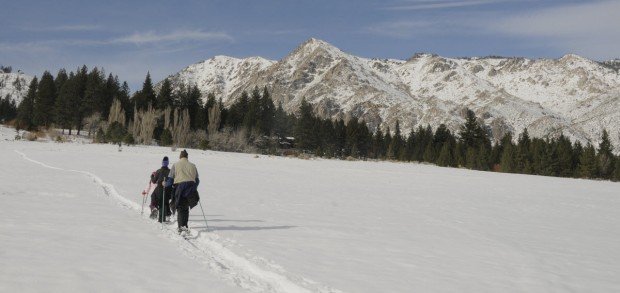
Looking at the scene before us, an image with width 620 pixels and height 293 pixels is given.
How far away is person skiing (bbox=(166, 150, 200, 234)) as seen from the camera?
37.9 ft

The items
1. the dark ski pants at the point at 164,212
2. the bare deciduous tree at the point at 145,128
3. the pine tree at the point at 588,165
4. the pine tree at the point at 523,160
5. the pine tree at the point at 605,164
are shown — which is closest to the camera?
the dark ski pants at the point at 164,212

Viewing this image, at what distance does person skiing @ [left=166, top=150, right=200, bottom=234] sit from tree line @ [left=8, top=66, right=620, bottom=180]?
5103 cm

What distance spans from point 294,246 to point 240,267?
7.36 feet

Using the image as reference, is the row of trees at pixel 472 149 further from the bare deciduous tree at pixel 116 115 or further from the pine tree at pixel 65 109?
the pine tree at pixel 65 109

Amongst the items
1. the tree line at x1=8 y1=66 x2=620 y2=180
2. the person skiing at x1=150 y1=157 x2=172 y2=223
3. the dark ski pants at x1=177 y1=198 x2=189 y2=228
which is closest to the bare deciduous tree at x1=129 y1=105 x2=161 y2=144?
the tree line at x1=8 y1=66 x2=620 y2=180

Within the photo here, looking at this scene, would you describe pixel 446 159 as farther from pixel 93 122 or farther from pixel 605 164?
pixel 93 122

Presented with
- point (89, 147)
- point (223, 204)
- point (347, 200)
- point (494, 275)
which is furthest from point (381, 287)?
point (89, 147)

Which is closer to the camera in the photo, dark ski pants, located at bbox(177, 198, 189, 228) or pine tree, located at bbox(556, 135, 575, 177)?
dark ski pants, located at bbox(177, 198, 189, 228)

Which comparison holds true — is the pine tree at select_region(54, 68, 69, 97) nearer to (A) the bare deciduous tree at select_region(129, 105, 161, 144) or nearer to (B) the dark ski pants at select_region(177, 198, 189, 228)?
(A) the bare deciduous tree at select_region(129, 105, 161, 144)

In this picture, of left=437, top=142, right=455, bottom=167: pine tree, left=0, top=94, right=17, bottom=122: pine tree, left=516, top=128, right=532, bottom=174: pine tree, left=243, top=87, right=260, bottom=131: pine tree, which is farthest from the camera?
left=0, top=94, right=17, bottom=122: pine tree

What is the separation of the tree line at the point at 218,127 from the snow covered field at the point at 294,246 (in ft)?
158

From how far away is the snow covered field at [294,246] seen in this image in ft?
23.4

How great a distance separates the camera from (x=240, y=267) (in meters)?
8.30

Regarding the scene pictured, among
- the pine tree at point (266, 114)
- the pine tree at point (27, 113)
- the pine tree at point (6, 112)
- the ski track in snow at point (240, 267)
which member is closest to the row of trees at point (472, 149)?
the pine tree at point (266, 114)
